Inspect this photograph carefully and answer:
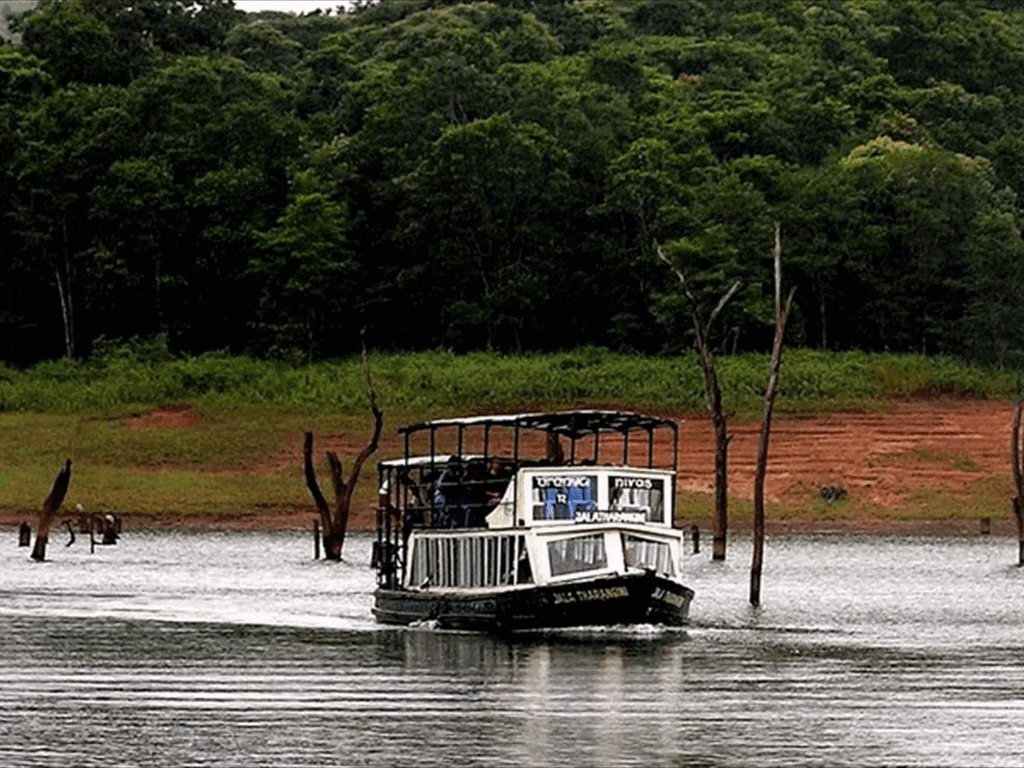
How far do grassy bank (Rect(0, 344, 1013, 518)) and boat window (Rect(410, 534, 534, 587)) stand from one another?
46.5 m

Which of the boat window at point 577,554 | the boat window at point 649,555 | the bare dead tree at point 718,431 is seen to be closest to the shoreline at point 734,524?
the bare dead tree at point 718,431

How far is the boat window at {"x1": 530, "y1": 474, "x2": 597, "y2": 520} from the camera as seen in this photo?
57.4 meters

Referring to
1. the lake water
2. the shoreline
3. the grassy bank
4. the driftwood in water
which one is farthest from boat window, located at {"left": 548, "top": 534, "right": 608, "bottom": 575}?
the grassy bank

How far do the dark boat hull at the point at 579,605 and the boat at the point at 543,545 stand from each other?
0.02 meters

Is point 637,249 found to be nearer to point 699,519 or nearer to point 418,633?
point 699,519

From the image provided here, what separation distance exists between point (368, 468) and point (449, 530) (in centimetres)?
5262

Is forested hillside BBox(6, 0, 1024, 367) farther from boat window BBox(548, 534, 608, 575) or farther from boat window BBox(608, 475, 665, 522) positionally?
boat window BBox(548, 534, 608, 575)

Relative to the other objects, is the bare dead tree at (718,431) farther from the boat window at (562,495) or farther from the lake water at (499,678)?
the boat window at (562,495)

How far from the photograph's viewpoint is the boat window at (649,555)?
5759cm

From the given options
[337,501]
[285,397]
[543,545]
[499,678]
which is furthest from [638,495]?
[285,397]

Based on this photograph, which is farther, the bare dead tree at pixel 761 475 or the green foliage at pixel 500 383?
the green foliage at pixel 500 383

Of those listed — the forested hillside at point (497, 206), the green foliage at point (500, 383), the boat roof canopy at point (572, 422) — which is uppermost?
the forested hillside at point (497, 206)

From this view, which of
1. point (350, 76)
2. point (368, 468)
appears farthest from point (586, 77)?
point (368, 468)

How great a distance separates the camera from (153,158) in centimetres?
13362
